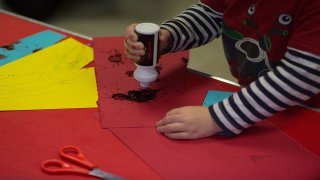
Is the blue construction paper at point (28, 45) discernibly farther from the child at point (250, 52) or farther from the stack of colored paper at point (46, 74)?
the child at point (250, 52)

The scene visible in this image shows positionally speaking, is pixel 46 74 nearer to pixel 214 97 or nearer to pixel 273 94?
pixel 214 97

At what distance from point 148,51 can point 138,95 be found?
10cm

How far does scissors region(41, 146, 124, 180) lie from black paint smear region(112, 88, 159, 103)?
17 centimetres

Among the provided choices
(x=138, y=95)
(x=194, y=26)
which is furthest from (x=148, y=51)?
(x=194, y=26)

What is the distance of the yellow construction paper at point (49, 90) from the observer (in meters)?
0.68

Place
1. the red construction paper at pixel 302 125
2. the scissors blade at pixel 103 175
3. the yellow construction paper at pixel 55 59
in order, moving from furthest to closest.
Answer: the yellow construction paper at pixel 55 59 < the red construction paper at pixel 302 125 < the scissors blade at pixel 103 175

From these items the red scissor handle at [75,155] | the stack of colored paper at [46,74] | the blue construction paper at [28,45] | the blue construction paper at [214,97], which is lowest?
the red scissor handle at [75,155]

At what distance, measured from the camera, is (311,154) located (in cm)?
61

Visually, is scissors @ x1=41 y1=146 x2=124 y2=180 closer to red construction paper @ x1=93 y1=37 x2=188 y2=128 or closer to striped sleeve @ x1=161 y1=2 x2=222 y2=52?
red construction paper @ x1=93 y1=37 x2=188 y2=128

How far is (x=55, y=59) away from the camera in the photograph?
2.70ft

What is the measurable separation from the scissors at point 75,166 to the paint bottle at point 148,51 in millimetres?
192

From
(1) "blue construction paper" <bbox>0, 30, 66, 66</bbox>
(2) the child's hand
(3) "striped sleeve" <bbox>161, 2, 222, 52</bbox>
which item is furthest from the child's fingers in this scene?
(1) "blue construction paper" <bbox>0, 30, 66, 66</bbox>

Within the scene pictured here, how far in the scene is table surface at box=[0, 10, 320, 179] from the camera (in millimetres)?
555

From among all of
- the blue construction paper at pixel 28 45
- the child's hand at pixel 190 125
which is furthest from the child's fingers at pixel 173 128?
the blue construction paper at pixel 28 45
